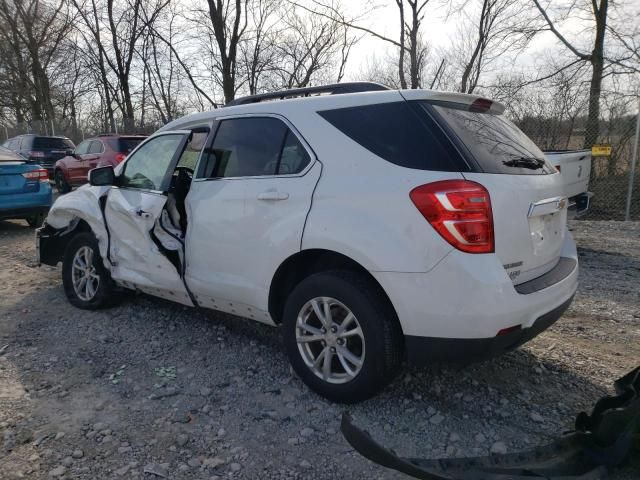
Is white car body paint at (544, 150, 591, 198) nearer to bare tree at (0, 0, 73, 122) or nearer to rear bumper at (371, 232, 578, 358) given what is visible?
rear bumper at (371, 232, 578, 358)

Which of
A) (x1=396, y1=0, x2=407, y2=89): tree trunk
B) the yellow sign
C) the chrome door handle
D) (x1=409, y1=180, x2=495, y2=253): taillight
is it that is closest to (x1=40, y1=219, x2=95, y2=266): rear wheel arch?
the chrome door handle

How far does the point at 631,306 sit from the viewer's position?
14.3 ft

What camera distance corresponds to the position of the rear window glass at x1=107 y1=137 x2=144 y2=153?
40.4 ft

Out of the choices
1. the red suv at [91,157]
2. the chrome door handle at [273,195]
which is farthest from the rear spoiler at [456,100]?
the red suv at [91,157]

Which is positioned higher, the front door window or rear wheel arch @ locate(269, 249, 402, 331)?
the front door window

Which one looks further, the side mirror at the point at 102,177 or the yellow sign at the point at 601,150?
the yellow sign at the point at 601,150

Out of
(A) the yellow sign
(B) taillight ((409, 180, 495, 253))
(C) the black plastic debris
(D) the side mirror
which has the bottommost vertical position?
(C) the black plastic debris

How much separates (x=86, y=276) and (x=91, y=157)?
952 cm

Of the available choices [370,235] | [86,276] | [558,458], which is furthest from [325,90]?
[86,276]

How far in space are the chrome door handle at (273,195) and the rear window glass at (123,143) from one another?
1041 cm

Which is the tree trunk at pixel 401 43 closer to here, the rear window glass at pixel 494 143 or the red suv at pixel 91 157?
the red suv at pixel 91 157

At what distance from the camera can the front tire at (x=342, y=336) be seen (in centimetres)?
258

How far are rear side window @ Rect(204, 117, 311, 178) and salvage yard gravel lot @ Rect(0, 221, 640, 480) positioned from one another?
1.38 meters

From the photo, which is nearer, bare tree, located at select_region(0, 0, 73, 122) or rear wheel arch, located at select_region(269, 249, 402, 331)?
rear wheel arch, located at select_region(269, 249, 402, 331)
